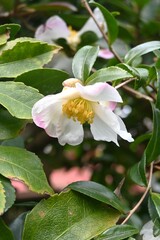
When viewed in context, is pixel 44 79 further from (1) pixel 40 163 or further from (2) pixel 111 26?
(2) pixel 111 26

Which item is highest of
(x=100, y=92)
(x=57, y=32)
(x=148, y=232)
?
(x=100, y=92)

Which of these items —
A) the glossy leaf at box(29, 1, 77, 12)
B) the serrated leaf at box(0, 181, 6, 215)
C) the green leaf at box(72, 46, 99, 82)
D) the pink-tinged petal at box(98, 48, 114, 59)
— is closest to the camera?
the serrated leaf at box(0, 181, 6, 215)

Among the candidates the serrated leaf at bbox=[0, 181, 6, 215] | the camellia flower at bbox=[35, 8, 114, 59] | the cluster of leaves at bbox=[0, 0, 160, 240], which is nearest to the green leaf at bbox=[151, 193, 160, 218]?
the cluster of leaves at bbox=[0, 0, 160, 240]

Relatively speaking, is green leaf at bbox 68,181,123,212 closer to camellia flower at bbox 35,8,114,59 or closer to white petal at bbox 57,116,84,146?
white petal at bbox 57,116,84,146

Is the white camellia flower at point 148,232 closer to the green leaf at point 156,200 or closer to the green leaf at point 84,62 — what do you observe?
the green leaf at point 156,200

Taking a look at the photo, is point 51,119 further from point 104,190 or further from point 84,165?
point 84,165

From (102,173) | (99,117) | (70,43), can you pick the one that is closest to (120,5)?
(70,43)

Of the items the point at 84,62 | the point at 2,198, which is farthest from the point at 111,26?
the point at 2,198

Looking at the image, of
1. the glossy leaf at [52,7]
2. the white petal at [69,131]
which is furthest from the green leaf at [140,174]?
the glossy leaf at [52,7]
